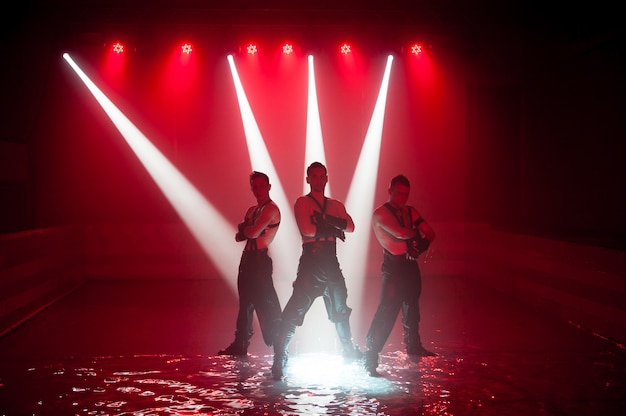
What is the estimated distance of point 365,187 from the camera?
44.4 feet

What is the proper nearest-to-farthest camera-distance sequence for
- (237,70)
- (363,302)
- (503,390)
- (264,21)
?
(503,390) → (363,302) → (264,21) → (237,70)

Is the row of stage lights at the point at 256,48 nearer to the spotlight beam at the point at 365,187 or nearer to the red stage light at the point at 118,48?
the red stage light at the point at 118,48

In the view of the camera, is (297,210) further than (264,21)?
No

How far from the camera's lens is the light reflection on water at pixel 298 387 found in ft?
17.3

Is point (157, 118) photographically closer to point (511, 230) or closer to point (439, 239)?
point (439, 239)

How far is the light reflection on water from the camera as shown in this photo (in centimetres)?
526

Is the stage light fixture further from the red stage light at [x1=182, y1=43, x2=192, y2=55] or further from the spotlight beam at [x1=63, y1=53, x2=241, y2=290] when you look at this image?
the spotlight beam at [x1=63, y1=53, x2=241, y2=290]

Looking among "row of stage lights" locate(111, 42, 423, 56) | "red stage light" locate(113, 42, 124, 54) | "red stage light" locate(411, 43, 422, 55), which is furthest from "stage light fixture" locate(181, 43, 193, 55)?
"red stage light" locate(411, 43, 422, 55)

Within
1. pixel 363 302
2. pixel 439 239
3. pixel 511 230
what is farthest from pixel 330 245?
pixel 439 239

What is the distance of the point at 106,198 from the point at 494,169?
7.35 meters

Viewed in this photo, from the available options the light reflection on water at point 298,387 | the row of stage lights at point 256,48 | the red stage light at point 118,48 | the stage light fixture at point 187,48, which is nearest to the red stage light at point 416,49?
the row of stage lights at point 256,48

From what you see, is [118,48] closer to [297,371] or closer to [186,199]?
[186,199]

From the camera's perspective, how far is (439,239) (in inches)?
530

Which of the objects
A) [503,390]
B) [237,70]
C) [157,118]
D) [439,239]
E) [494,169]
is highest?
[237,70]
